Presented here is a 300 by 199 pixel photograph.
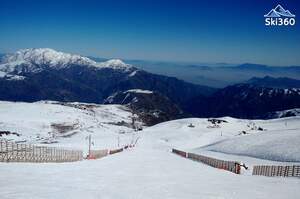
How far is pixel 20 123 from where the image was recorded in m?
180

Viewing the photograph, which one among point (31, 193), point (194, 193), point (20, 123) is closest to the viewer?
point (31, 193)

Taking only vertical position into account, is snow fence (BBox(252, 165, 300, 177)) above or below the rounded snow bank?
above

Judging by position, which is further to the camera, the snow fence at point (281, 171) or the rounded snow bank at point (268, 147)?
the rounded snow bank at point (268, 147)

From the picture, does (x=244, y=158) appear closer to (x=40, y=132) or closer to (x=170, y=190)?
(x=170, y=190)

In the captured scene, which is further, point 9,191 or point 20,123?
point 20,123

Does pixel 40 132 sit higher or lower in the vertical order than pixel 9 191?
lower

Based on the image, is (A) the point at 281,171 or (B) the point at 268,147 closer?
(A) the point at 281,171

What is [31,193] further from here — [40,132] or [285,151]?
[40,132]

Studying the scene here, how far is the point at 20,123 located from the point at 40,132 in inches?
744

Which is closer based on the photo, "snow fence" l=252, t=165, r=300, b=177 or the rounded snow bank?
"snow fence" l=252, t=165, r=300, b=177

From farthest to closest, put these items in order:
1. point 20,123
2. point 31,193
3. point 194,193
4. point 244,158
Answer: point 20,123 → point 244,158 → point 194,193 → point 31,193

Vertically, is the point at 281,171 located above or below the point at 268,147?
above

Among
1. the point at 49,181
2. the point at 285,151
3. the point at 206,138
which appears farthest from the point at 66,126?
the point at 49,181

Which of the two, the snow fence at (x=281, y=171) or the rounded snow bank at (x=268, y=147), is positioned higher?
the snow fence at (x=281, y=171)
